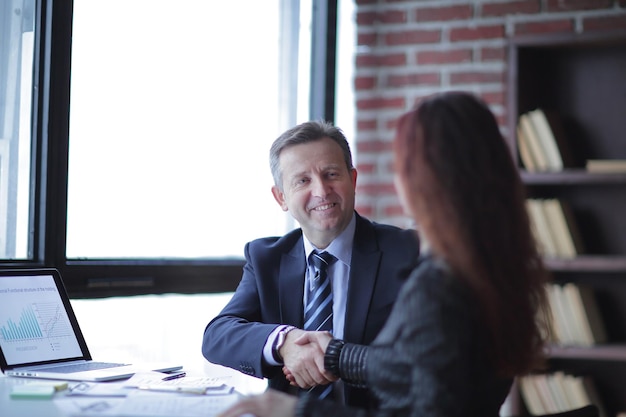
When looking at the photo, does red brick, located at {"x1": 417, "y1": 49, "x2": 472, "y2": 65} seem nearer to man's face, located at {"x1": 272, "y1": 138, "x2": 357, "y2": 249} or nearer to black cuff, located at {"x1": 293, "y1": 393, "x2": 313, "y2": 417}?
man's face, located at {"x1": 272, "y1": 138, "x2": 357, "y2": 249}

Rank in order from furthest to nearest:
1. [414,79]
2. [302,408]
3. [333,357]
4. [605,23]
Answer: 1. [414,79]
2. [605,23]
3. [333,357]
4. [302,408]

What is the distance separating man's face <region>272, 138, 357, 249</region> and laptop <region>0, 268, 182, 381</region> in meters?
0.56

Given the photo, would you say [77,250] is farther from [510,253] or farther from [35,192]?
[510,253]

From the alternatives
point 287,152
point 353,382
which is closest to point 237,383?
point 353,382

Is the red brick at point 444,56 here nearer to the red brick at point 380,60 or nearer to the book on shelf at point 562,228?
the red brick at point 380,60

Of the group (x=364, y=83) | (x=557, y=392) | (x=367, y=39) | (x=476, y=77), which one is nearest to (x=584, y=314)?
(x=557, y=392)

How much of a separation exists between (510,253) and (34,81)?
1655mm

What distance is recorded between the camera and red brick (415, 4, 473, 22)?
11.5ft

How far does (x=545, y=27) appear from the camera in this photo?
3367mm

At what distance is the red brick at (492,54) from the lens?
135 inches

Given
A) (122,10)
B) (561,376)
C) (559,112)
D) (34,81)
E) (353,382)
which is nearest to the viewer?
(353,382)

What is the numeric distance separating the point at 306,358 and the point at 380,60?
1.96m

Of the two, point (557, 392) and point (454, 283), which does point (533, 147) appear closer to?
point (557, 392)

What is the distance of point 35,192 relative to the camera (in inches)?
97.5
